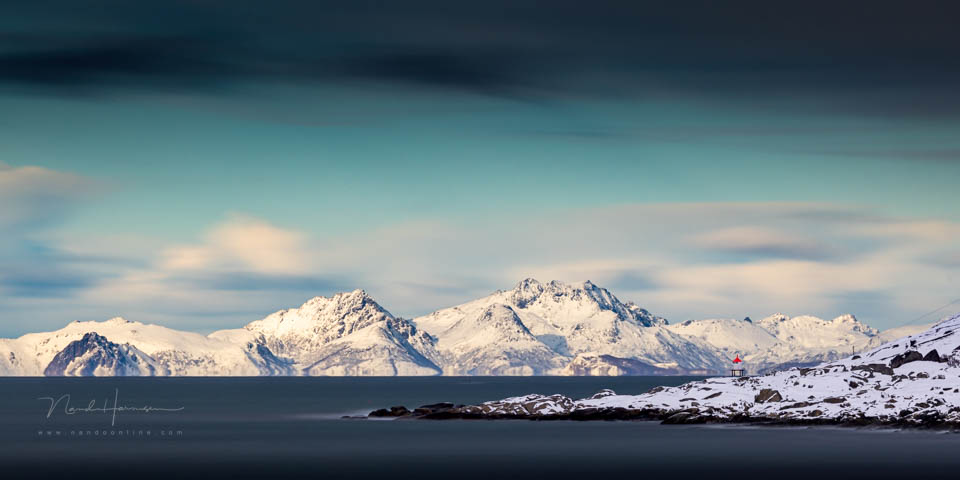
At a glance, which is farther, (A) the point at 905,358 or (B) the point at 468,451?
(A) the point at 905,358

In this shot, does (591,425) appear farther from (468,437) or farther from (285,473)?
(285,473)

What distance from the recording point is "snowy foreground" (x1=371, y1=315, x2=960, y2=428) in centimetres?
11881

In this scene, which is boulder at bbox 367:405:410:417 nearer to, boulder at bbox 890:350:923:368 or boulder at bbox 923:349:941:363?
boulder at bbox 890:350:923:368

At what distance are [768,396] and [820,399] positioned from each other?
676 centimetres

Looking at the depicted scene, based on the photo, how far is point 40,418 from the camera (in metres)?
148

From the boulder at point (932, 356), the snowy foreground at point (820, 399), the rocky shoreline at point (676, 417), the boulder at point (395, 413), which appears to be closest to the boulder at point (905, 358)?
the snowy foreground at point (820, 399)

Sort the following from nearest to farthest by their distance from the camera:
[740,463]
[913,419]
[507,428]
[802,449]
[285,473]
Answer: [285,473] < [740,463] < [802,449] < [913,419] < [507,428]

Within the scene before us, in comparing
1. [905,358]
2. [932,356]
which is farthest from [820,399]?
[932,356]

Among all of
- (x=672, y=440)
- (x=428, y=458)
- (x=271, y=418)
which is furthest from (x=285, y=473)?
(x=271, y=418)

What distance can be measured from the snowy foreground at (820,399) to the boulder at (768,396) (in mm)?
106

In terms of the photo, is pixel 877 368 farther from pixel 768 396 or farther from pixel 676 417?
pixel 676 417

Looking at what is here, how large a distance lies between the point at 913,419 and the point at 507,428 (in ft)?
123

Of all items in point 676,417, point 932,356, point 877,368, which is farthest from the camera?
point 877,368

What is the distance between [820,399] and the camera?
126938 mm
